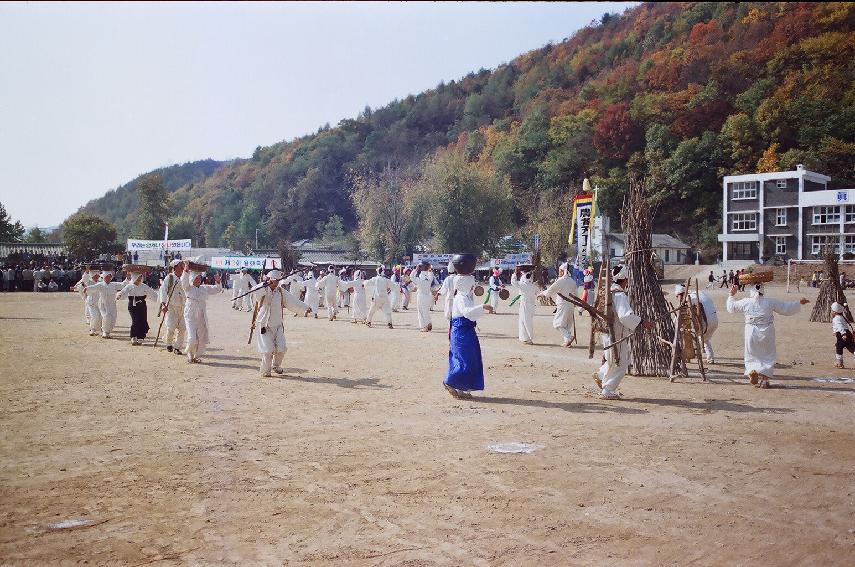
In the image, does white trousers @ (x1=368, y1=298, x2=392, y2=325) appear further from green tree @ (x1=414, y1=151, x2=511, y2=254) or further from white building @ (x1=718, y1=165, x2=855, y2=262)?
white building @ (x1=718, y1=165, x2=855, y2=262)

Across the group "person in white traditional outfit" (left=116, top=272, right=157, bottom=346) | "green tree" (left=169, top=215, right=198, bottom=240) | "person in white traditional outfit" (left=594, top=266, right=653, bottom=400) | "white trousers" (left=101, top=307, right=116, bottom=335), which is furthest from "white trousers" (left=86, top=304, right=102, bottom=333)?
"green tree" (left=169, top=215, right=198, bottom=240)

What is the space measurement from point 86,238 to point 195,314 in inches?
2095

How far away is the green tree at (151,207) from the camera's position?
255ft

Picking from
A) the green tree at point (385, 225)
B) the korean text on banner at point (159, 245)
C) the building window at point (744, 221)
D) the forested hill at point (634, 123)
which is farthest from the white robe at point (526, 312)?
the building window at point (744, 221)

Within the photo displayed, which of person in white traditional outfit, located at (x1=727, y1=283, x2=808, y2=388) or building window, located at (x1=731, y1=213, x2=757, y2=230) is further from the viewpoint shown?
building window, located at (x1=731, y1=213, x2=757, y2=230)

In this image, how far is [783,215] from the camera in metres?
51.8

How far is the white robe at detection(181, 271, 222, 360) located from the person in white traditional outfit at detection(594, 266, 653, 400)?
689 cm

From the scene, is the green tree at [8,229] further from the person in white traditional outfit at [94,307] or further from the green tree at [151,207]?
the person in white traditional outfit at [94,307]

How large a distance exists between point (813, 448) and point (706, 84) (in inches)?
2745

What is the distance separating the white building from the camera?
48.0 m

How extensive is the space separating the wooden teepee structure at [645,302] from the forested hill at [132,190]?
137 m

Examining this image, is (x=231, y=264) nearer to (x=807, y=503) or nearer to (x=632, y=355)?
(x=632, y=355)

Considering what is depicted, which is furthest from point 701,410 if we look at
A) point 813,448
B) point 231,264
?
point 231,264

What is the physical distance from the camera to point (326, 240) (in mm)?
80562
